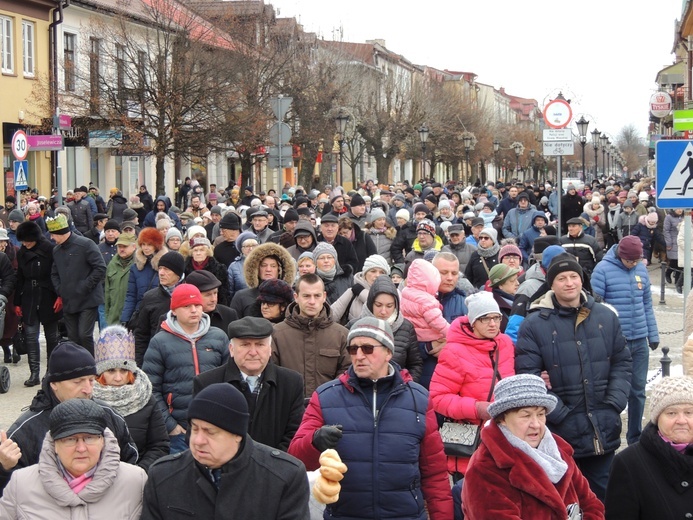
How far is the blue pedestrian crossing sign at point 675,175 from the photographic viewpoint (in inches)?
400

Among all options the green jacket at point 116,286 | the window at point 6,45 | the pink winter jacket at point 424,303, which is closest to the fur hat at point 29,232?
the green jacket at point 116,286

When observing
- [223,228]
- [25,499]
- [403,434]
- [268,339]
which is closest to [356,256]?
[223,228]

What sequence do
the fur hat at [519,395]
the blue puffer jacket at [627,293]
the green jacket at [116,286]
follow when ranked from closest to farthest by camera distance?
the fur hat at [519,395]
the blue puffer jacket at [627,293]
the green jacket at [116,286]

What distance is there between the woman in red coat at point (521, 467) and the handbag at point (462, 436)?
1752 mm

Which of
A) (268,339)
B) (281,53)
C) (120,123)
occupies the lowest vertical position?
(268,339)

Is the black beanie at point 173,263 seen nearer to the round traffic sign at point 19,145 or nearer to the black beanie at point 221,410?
the black beanie at point 221,410

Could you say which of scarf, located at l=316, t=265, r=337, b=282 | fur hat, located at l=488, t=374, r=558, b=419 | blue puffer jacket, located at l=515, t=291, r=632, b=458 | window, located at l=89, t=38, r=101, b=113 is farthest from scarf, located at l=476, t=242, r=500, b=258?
window, located at l=89, t=38, r=101, b=113

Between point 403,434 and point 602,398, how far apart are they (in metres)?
2.19

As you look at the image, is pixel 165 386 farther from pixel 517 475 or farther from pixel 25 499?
pixel 517 475

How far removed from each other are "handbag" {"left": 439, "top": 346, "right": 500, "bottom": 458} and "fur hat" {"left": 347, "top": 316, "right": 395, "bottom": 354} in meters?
1.24

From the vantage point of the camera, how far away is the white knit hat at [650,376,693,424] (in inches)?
190

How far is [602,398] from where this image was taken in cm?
682

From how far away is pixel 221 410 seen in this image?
4.08 metres

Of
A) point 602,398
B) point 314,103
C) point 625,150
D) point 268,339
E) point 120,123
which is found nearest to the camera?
point 268,339
